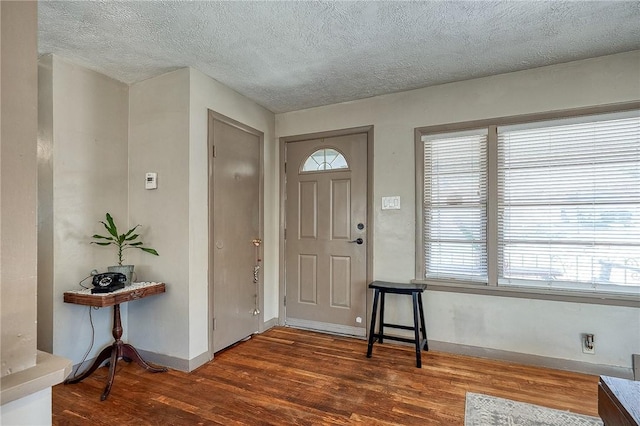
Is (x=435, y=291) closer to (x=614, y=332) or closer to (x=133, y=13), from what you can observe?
(x=614, y=332)

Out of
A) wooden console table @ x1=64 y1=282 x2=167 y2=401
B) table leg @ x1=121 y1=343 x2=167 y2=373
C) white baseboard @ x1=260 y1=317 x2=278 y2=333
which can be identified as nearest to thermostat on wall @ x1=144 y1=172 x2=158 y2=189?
wooden console table @ x1=64 y1=282 x2=167 y2=401

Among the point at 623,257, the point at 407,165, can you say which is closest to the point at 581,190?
the point at 623,257

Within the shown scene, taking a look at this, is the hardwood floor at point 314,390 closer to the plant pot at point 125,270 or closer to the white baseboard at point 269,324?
the white baseboard at point 269,324

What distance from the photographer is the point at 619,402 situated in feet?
3.05

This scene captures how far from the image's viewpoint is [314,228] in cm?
371

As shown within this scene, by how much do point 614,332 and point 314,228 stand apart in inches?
→ 108

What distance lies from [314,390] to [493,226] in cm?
206

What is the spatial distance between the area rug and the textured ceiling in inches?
99.2

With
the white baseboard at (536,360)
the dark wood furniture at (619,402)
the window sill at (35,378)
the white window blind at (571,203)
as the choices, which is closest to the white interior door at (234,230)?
the white baseboard at (536,360)

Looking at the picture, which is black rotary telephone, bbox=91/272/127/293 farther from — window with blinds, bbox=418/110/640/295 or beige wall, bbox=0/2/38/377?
window with blinds, bbox=418/110/640/295

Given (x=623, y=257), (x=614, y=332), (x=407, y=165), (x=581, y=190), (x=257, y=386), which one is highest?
(x=407, y=165)

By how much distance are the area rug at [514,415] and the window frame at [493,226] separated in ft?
3.14

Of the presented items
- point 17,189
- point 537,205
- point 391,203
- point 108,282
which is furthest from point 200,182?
point 537,205

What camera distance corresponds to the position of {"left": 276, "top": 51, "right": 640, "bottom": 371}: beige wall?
256 cm
